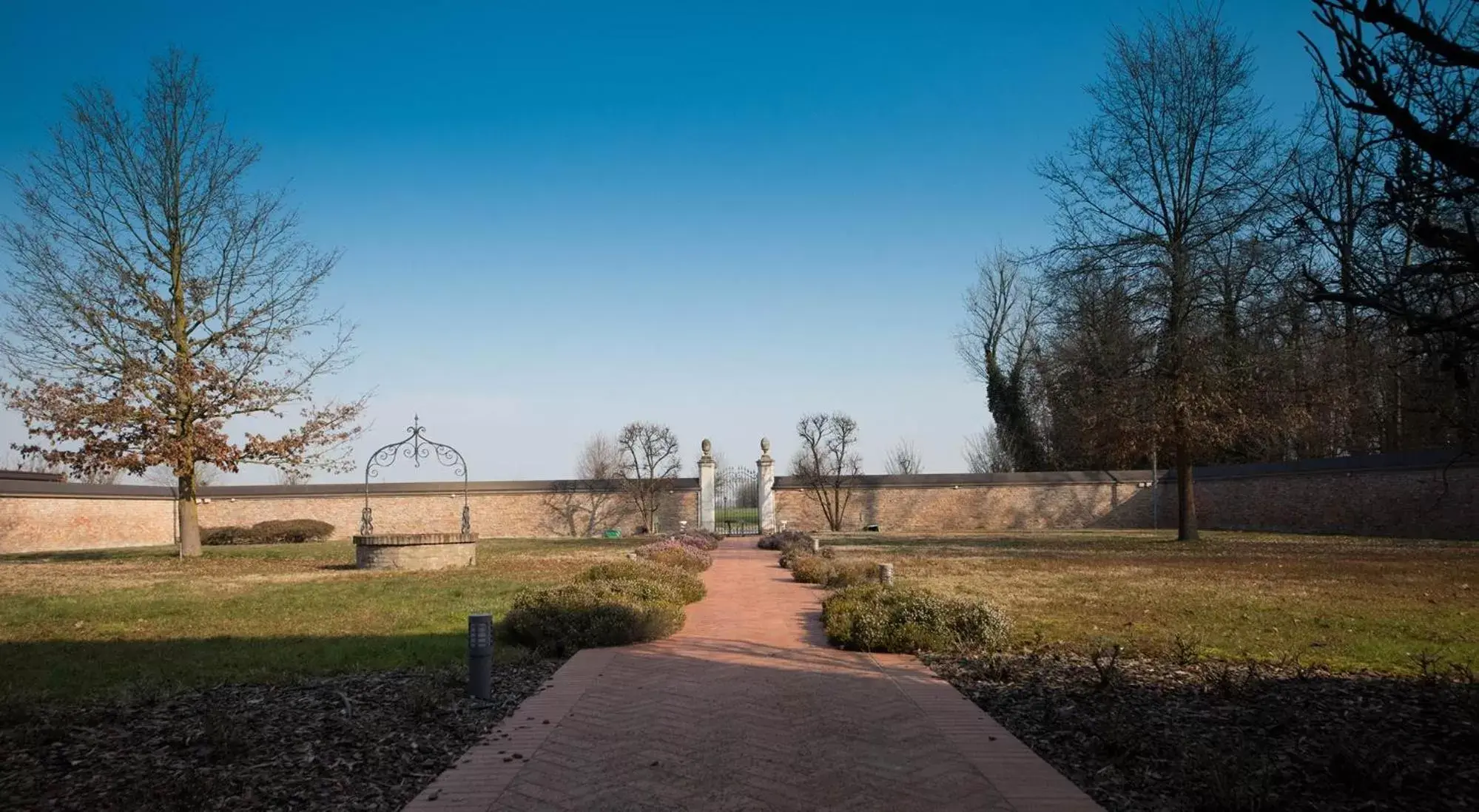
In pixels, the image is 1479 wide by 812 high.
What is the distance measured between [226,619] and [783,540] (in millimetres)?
16022

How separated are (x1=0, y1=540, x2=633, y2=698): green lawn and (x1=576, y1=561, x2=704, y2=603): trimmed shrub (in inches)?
49.9

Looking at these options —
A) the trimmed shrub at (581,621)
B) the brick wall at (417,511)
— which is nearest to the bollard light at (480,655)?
the trimmed shrub at (581,621)

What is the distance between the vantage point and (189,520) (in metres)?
22.9

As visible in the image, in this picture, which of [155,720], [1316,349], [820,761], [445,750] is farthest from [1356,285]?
[1316,349]

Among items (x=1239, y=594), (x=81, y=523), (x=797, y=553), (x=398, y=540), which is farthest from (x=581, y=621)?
(x=81, y=523)

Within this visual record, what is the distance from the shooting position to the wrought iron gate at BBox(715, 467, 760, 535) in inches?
1344

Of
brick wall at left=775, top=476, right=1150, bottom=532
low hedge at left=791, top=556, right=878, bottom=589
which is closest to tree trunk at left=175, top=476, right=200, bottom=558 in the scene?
low hedge at left=791, top=556, right=878, bottom=589

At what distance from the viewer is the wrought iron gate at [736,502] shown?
3412 cm

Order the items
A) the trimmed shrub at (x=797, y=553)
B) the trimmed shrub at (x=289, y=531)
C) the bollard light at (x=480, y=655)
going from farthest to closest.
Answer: the trimmed shrub at (x=289, y=531)
the trimmed shrub at (x=797, y=553)
the bollard light at (x=480, y=655)

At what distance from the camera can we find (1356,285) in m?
4.86

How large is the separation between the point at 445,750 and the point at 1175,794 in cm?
386

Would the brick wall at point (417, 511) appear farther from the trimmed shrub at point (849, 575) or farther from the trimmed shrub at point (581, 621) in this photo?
the trimmed shrub at point (581, 621)

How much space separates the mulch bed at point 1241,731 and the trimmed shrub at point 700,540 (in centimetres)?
1447

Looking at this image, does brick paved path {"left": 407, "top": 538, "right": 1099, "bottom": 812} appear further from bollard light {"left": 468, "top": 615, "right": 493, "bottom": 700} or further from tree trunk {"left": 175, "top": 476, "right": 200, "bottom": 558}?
tree trunk {"left": 175, "top": 476, "right": 200, "bottom": 558}
